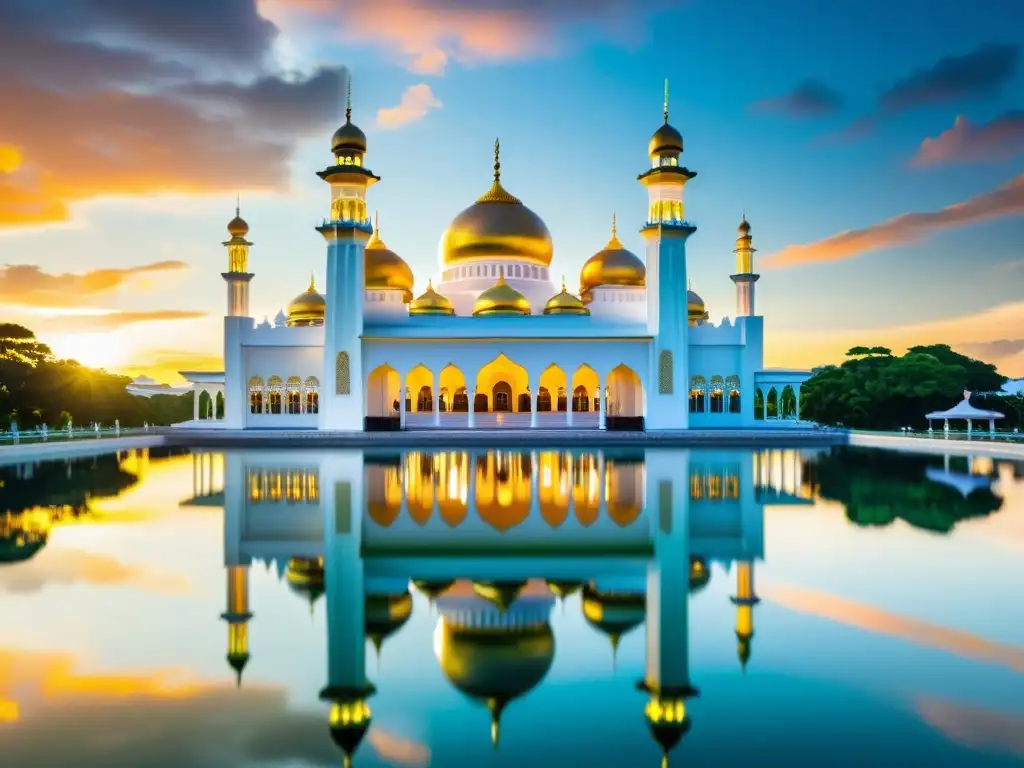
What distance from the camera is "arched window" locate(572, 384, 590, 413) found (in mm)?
22734

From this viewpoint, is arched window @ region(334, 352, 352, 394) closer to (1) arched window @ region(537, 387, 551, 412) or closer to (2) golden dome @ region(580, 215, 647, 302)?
(1) arched window @ region(537, 387, 551, 412)

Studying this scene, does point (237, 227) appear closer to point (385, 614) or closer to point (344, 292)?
point (344, 292)

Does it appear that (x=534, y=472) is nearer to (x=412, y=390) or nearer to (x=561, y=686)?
(x=561, y=686)

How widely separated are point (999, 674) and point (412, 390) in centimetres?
1988

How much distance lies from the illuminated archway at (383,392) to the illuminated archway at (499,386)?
2423 mm

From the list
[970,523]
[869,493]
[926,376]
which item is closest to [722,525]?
[970,523]

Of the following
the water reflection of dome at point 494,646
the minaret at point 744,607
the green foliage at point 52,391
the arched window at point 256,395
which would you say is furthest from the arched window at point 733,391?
the green foliage at point 52,391

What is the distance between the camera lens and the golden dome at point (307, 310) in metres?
23.0

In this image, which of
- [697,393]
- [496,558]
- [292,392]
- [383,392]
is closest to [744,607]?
[496,558]

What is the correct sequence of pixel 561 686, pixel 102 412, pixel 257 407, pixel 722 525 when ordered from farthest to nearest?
pixel 102 412 < pixel 257 407 < pixel 722 525 < pixel 561 686

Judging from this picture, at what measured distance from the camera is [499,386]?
22.6 metres

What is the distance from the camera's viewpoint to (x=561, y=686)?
3303mm

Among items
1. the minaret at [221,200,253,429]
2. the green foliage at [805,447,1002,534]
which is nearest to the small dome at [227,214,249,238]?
the minaret at [221,200,253,429]

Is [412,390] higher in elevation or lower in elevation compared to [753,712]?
higher
